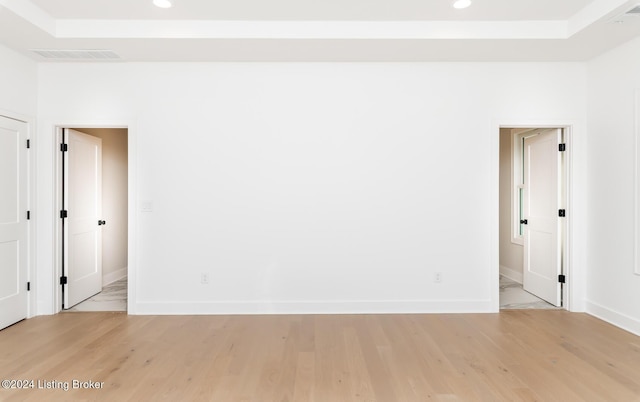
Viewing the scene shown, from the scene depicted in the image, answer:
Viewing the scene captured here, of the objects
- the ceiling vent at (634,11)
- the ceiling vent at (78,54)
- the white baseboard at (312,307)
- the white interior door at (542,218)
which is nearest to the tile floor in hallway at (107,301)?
the white baseboard at (312,307)

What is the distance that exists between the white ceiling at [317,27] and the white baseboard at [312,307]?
263 centimetres

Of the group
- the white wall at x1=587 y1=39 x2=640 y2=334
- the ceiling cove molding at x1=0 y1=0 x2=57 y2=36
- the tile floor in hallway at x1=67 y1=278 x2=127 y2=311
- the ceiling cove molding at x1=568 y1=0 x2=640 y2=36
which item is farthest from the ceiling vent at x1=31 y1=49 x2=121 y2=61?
the white wall at x1=587 y1=39 x2=640 y2=334

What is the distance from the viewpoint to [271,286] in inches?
158

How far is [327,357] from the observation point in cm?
291

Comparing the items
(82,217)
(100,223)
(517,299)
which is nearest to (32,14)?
(82,217)

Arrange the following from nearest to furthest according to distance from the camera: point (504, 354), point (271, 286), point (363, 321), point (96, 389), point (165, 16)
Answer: point (96, 389) < point (504, 354) < point (165, 16) < point (363, 321) < point (271, 286)

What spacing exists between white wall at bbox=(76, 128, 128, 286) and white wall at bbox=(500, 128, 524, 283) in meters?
5.96

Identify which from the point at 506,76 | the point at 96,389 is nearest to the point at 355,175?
the point at 506,76

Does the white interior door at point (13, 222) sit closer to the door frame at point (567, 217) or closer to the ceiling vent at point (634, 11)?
the door frame at point (567, 217)

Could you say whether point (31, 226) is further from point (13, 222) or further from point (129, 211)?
point (129, 211)

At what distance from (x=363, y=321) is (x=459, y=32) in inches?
117

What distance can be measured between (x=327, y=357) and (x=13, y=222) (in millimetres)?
3410

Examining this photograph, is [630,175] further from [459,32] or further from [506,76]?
[459,32]

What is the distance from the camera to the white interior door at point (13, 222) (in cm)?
359
